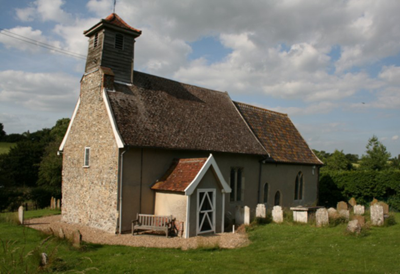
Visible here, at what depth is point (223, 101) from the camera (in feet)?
85.0

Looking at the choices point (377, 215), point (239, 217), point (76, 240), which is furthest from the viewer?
point (239, 217)

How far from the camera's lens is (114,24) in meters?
19.6

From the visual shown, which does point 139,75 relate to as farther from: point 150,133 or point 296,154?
point 296,154

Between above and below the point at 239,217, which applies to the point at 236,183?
above

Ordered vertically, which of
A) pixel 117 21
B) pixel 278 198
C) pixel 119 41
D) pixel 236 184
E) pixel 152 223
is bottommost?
pixel 152 223

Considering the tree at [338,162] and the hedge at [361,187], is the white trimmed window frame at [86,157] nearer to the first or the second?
the hedge at [361,187]

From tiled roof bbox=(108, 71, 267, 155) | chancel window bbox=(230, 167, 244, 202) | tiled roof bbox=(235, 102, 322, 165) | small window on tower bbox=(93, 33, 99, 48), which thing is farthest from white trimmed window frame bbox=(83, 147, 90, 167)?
tiled roof bbox=(235, 102, 322, 165)

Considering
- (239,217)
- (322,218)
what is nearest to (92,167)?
(239,217)

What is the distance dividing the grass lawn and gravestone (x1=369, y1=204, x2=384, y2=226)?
4.89ft

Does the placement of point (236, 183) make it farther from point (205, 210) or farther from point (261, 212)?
point (205, 210)

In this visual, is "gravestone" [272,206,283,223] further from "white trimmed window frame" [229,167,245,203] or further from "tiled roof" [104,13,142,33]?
"tiled roof" [104,13,142,33]

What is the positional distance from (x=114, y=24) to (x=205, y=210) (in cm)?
1198

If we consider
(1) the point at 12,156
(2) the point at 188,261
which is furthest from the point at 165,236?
(1) the point at 12,156

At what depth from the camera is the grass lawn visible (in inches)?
386
